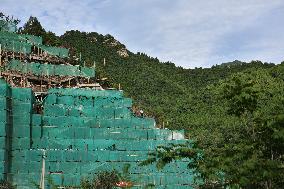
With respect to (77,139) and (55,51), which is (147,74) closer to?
(55,51)

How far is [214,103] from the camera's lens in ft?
193

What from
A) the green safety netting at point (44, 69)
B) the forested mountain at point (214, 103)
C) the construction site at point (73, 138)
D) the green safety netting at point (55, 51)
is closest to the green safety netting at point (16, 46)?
the green safety netting at point (55, 51)

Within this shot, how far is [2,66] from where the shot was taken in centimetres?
3681

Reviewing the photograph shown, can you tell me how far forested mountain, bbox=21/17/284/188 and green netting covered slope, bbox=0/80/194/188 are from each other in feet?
12.5

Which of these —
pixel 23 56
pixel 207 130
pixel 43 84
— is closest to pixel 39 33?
pixel 23 56

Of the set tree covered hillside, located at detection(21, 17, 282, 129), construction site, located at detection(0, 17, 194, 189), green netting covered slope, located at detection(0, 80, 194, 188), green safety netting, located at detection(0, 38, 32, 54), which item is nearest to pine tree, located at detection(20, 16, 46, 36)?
tree covered hillside, located at detection(21, 17, 282, 129)

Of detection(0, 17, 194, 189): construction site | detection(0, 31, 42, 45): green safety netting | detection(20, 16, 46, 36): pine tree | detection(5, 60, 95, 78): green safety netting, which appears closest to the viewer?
detection(0, 17, 194, 189): construction site

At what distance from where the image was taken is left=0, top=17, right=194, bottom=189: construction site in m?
29.3

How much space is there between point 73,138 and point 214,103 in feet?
100

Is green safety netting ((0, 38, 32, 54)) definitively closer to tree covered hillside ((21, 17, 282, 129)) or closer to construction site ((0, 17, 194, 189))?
construction site ((0, 17, 194, 189))

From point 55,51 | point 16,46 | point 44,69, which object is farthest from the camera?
point 55,51

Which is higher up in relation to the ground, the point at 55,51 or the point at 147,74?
the point at 147,74

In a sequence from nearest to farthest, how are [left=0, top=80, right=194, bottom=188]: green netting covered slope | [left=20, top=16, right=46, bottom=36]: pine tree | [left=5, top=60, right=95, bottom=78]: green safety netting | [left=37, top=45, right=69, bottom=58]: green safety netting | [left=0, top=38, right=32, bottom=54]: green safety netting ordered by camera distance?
[left=0, top=80, right=194, bottom=188]: green netting covered slope
[left=5, top=60, right=95, bottom=78]: green safety netting
[left=0, top=38, right=32, bottom=54]: green safety netting
[left=37, top=45, right=69, bottom=58]: green safety netting
[left=20, top=16, right=46, bottom=36]: pine tree

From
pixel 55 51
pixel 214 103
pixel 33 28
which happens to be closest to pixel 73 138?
pixel 55 51
